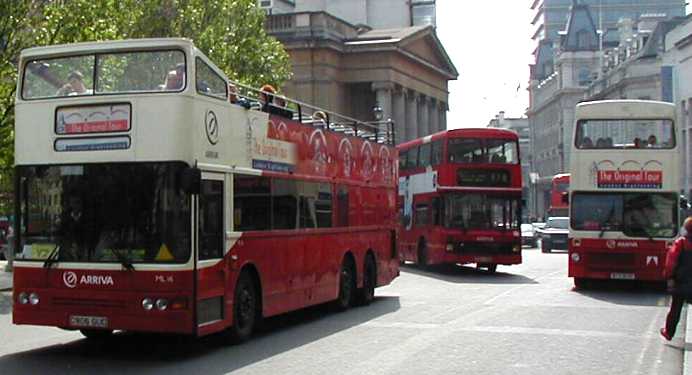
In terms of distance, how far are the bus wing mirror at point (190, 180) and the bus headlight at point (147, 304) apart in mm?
1266

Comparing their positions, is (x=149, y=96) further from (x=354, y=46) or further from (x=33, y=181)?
(x=354, y=46)

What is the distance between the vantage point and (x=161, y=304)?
11508mm

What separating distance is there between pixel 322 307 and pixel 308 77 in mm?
50751

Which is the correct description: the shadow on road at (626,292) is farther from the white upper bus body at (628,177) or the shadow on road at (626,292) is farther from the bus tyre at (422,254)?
the bus tyre at (422,254)

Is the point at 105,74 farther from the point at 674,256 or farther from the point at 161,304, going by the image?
the point at 674,256

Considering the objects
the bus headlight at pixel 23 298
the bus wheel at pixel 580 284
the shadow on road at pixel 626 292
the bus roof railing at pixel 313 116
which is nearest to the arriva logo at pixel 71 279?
the bus headlight at pixel 23 298

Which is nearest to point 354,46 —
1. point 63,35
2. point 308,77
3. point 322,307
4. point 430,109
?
point 308,77

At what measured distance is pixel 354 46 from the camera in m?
70.9

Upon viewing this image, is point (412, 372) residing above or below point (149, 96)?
below

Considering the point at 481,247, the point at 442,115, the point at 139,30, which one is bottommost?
the point at 481,247

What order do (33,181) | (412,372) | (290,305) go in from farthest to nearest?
(290,305) → (33,181) → (412,372)

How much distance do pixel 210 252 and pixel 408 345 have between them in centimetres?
288

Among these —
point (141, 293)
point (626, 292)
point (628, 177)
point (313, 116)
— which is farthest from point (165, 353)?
point (626, 292)

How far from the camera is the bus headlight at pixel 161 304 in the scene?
37.7 feet
